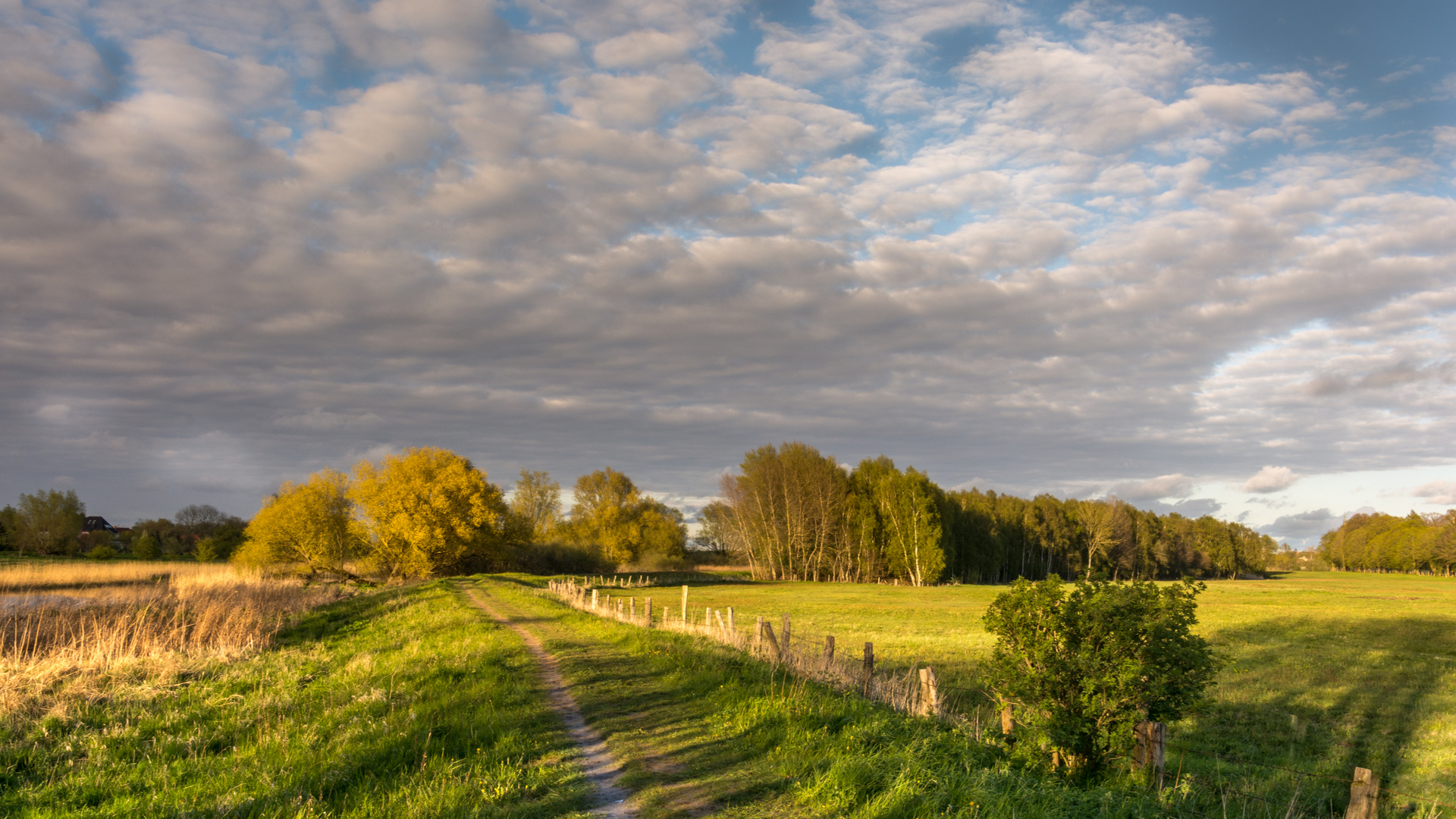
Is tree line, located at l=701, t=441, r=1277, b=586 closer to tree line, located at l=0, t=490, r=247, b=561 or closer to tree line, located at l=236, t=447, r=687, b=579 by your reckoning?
tree line, located at l=236, t=447, r=687, b=579

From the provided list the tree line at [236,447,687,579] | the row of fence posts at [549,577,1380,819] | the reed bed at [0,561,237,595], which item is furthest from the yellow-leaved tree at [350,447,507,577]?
the row of fence posts at [549,577,1380,819]

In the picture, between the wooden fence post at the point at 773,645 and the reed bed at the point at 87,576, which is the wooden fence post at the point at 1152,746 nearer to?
the wooden fence post at the point at 773,645

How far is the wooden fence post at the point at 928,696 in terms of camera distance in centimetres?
1138

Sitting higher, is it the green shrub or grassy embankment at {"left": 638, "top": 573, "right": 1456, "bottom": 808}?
the green shrub

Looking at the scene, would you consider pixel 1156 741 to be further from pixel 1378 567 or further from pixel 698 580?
pixel 1378 567

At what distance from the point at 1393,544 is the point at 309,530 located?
196464 millimetres

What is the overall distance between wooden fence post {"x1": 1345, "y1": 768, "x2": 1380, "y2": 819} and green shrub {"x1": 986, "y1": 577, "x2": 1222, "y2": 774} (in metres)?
2.08

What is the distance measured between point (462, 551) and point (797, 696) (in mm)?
63883

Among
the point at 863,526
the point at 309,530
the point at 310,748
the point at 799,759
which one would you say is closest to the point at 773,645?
the point at 799,759

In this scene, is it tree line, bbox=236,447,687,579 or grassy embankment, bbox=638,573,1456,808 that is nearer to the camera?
grassy embankment, bbox=638,573,1456,808

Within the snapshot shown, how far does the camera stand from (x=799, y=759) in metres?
8.35

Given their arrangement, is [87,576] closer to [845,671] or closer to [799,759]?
[845,671]

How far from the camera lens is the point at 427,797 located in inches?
275

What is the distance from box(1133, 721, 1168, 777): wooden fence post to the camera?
8.70 m
